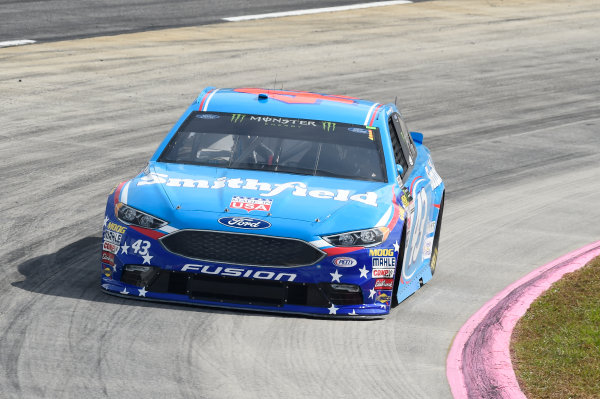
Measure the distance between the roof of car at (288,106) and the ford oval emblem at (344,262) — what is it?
181 cm

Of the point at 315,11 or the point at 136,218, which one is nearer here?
the point at 136,218

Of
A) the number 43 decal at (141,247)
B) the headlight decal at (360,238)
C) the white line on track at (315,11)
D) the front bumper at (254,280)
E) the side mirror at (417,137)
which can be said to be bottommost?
the white line on track at (315,11)

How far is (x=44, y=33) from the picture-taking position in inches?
965

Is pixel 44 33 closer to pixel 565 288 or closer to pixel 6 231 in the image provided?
pixel 6 231

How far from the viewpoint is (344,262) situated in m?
8.31

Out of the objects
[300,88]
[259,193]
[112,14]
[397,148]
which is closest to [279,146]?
[259,193]

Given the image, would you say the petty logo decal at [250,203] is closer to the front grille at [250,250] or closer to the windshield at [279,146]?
the front grille at [250,250]

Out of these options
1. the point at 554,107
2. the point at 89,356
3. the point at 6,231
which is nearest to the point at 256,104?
the point at 6,231

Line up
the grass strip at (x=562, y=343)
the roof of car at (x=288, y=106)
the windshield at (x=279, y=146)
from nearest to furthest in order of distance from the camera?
the grass strip at (x=562, y=343)
the windshield at (x=279, y=146)
the roof of car at (x=288, y=106)

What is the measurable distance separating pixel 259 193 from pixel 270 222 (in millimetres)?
456

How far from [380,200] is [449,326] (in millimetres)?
1049

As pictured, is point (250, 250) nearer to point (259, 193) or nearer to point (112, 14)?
point (259, 193)

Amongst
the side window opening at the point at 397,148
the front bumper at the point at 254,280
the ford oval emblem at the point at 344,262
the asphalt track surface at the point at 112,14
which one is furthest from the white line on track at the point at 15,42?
the ford oval emblem at the point at 344,262

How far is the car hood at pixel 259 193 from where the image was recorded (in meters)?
8.46
